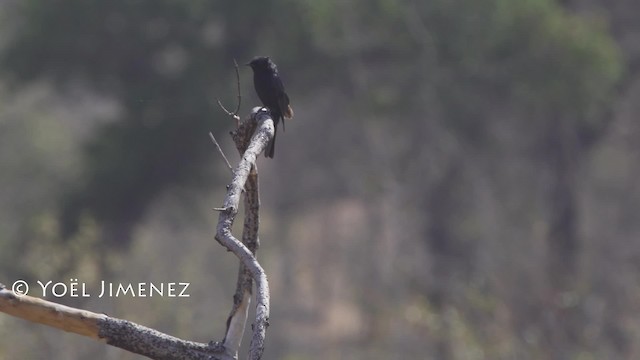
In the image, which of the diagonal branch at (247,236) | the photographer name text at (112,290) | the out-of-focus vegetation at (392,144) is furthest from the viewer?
the out-of-focus vegetation at (392,144)

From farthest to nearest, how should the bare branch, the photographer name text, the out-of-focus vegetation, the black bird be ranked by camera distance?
1. the out-of-focus vegetation
2. the photographer name text
3. the black bird
4. the bare branch

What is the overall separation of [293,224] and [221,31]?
6.08 metres

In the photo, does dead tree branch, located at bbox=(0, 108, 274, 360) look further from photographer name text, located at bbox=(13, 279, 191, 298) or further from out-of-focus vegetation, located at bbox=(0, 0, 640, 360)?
out-of-focus vegetation, located at bbox=(0, 0, 640, 360)

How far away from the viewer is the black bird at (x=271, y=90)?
612 centimetres

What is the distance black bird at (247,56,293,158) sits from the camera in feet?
20.1

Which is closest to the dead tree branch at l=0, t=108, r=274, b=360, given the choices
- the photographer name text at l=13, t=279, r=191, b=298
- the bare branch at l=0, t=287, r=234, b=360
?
the bare branch at l=0, t=287, r=234, b=360

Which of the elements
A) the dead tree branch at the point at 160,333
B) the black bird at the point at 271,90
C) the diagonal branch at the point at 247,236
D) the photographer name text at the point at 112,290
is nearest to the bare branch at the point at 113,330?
the dead tree branch at the point at 160,333

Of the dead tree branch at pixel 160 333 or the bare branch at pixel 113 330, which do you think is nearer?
the dead tree branch at pixel 160 333

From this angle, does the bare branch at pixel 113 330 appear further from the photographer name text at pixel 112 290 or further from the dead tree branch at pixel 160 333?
the photographer name text at pixel 112 290

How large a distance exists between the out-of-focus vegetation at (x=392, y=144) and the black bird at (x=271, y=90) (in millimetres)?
5939

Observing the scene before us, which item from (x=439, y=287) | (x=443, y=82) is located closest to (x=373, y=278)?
(x=439, y=287)

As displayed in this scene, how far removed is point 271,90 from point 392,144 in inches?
450

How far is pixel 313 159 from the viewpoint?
19672 mm

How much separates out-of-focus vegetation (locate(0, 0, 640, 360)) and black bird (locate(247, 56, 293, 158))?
594cm
